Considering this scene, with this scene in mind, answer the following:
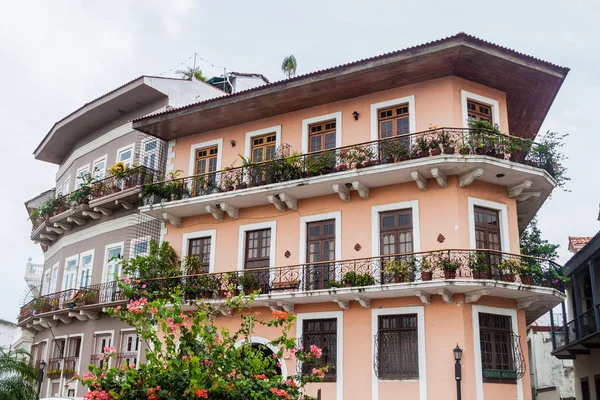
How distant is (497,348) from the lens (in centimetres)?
1742

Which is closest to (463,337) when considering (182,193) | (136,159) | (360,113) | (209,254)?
(360,113)

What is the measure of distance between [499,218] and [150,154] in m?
13.2

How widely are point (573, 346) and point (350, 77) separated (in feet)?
40.3

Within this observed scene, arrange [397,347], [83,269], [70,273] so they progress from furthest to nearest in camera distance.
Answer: [70,273]
[83,269]
[397,347]

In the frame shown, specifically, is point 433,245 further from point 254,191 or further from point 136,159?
point 136,159

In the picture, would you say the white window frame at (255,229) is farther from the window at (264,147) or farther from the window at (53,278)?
the window at (53,278)

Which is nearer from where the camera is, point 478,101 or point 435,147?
point 435,147

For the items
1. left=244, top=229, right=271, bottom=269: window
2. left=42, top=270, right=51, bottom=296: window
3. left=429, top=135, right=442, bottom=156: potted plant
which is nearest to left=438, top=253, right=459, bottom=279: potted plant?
left=429, top=135, right=442, bottom=156: potted plant

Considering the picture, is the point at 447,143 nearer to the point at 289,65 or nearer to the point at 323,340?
the point at 323,340

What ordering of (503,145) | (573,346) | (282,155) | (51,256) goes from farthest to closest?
1. (51,256)
2. (573,346)
3. (282,155)
4. (503,145)

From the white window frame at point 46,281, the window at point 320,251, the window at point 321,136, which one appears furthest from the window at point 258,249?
the white window frame at point 46,281

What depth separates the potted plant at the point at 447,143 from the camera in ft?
57.8

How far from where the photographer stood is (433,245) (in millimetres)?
17734

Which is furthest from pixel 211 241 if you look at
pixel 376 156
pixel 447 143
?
pixel 447 143
